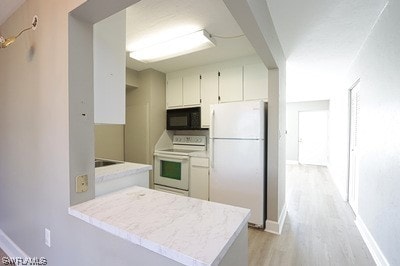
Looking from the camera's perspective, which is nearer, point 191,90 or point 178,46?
point 178,46

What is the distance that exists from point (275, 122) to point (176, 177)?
1.79 m

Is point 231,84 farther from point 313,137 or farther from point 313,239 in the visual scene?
point 313,137

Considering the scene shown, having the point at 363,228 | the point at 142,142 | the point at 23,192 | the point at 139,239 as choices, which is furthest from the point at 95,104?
the point at 363,228

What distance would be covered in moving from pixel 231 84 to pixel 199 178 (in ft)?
5.05

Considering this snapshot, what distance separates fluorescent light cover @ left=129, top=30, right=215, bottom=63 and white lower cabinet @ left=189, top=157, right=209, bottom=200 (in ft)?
5.11

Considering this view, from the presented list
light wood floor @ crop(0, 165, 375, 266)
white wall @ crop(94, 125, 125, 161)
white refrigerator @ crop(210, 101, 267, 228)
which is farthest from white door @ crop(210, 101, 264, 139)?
white wall @ crop(94, 125, 125, 161)

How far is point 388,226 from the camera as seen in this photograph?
1630 millimetres

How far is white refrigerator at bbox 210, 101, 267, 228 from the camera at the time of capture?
97.7 inches

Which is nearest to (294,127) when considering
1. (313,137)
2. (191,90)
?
(313,137)

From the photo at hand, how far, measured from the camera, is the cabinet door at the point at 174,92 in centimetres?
361

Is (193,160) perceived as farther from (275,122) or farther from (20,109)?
(20,109)

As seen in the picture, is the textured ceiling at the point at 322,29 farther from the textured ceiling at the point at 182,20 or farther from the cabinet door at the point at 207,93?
the cabinet door at the point at 207,93

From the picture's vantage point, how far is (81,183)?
1288mm

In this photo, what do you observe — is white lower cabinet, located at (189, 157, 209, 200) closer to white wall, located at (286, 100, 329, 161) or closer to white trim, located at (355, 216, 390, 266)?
white trim, located at (355, 216, 390, 266)
